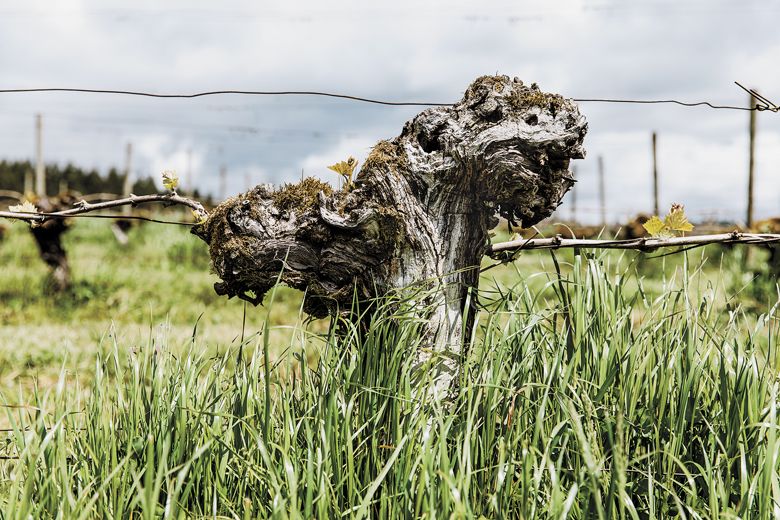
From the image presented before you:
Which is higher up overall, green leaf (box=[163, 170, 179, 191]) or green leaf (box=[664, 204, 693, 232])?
green leaf (box=[163, 170, 179, 191])

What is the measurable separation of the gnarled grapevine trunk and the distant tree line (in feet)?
204

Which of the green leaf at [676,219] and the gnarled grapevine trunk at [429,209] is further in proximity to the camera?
the green leaf at [676,219]

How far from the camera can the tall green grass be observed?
1828 millimetres

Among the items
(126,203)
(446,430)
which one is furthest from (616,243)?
(126,203)

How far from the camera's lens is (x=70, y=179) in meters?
63.1

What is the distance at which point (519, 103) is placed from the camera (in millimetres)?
2273

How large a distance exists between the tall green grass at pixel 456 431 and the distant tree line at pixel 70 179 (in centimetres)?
6237

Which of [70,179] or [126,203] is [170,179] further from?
[70,179]

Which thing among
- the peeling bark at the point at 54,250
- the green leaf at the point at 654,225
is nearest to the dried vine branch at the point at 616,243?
the green leaf at the point at 654,225

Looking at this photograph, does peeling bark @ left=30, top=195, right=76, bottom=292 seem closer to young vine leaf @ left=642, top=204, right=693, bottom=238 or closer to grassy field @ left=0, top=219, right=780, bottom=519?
grassy field @ left=0, top=219, right=780, bottom=519

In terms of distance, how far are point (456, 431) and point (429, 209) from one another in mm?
737

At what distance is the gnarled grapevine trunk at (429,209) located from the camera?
7.41 ft

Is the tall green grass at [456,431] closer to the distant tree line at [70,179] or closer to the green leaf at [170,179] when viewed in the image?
the green leaf at [170,179]

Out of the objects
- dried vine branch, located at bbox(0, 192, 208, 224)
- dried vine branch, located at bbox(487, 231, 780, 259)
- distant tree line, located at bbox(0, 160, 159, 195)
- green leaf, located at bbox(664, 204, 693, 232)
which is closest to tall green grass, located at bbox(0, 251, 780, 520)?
dried vine branch, located at bbox(487, 231, 780, 259)
